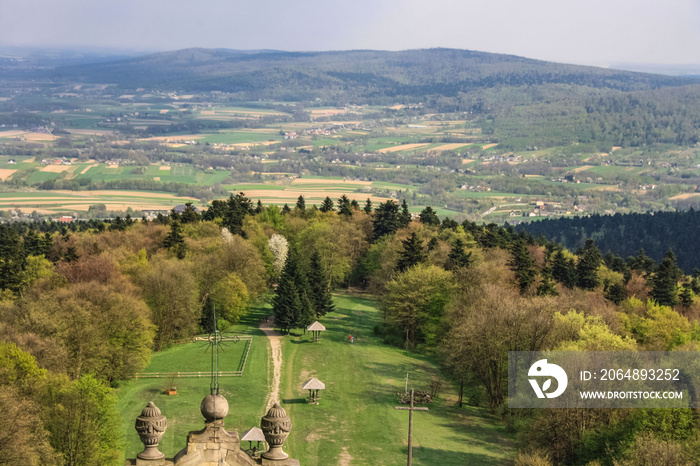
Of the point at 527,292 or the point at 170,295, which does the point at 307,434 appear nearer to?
the point at 170,295

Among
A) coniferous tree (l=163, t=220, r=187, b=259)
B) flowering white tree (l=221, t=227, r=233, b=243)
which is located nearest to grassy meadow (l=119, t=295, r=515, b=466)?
coniferous tree (l=163, t=220, r=187, b=259)

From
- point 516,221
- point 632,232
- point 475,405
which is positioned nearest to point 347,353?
point 475,405

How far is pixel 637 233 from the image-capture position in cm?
15675

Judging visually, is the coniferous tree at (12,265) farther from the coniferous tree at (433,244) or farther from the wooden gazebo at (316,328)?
the coniferous tree at (433,244)

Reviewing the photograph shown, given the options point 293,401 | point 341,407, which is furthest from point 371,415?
point 293,401

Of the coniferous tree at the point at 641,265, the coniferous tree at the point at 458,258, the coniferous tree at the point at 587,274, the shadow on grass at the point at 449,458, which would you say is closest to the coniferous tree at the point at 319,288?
the coniferous tree at the point at 458,258

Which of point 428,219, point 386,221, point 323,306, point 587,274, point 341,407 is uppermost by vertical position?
point 386,221

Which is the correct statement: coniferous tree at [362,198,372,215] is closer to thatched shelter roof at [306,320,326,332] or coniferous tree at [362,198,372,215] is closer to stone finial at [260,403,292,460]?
thatched shelter roof at [306,320,326,332]

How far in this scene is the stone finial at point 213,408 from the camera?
1405 centimetres

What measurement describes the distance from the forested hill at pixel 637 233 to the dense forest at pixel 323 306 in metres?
51.7

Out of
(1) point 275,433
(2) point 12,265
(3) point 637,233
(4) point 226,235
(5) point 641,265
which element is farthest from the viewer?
(3) point 637,233

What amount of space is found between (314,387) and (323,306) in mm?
24693

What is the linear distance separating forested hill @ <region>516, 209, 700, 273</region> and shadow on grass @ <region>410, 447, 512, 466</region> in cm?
10880

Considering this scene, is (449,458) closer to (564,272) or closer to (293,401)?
(293,401)
